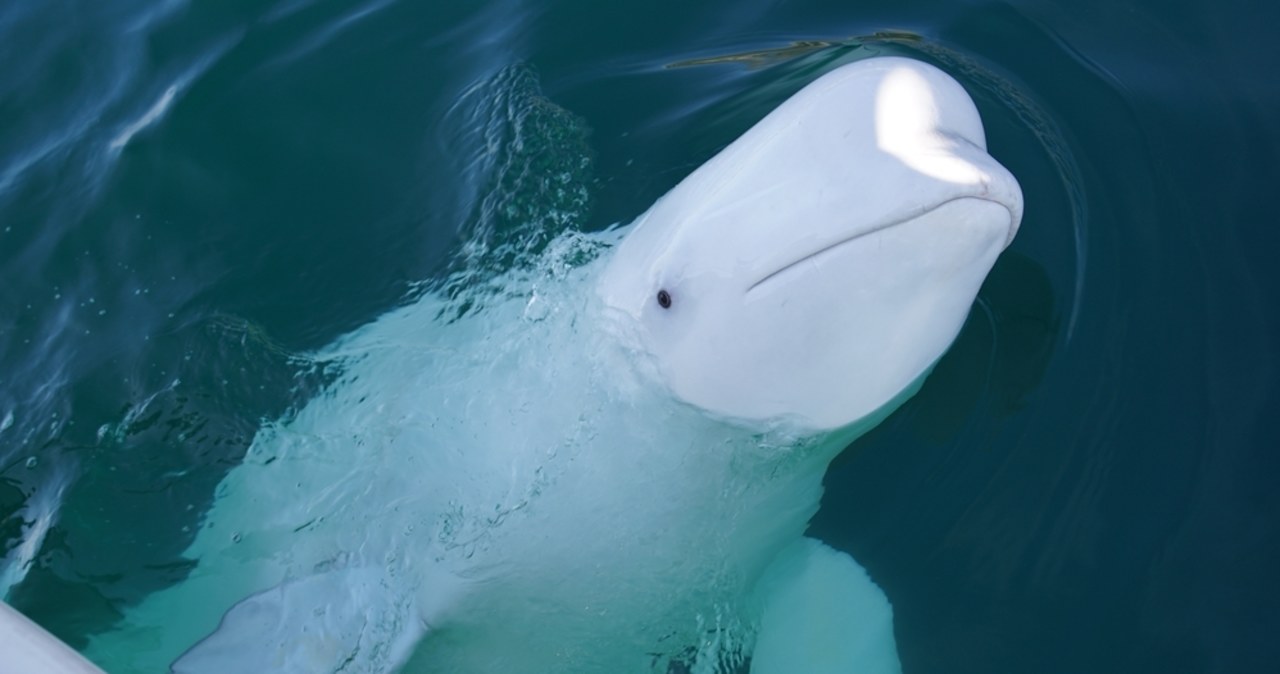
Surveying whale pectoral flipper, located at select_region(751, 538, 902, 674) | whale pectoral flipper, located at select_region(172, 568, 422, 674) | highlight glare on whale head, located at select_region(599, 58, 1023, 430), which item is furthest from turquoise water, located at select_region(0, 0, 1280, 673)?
whale pectoral flipper, located at select_region(172, 568, 422, 674)

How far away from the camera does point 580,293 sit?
530cm

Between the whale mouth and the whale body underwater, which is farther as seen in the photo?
the whale body underwater

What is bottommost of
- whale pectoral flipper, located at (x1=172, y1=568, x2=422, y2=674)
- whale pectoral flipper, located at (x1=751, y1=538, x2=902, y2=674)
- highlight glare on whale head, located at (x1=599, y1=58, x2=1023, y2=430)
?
whale pectoral flipper, located at (x1=751, y1=538, x2=902, y2=674)

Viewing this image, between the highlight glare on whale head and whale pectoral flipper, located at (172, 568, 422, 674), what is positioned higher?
the highlight glare on whale head

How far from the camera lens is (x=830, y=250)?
13.9ft

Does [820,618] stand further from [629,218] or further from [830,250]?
[629,218]

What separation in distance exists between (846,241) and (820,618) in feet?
5.93

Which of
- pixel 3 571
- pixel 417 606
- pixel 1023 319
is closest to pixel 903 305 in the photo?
pixel 1023 319

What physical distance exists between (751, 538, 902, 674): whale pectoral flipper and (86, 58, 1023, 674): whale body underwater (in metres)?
0.01

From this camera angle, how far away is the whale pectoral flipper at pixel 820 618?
4.85 metres

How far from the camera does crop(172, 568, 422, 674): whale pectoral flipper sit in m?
4.43

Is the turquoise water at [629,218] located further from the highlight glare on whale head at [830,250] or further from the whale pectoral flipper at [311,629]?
the whale pectoral flipper at [311,629]

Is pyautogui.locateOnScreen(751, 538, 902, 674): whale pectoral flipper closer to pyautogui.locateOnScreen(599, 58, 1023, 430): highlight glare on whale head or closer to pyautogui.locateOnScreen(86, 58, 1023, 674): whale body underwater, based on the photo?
pyautogui.locateOnScreen(86, 58, 1023, 674): whale body underwater

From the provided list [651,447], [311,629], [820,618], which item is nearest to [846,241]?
[651,447]
